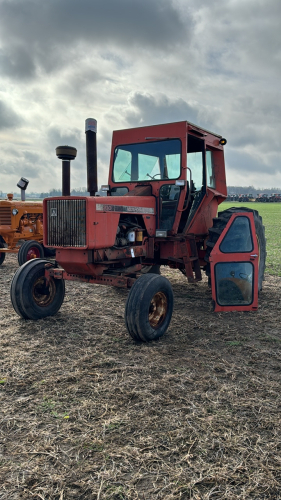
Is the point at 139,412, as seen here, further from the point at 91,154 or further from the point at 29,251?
the point at 29,251

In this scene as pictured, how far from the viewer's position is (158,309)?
5066 millimetres

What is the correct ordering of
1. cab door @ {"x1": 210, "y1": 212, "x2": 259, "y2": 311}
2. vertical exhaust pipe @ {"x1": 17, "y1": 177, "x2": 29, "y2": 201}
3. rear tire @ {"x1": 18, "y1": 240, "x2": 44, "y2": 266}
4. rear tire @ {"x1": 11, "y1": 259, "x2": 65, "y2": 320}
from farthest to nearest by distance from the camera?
vertical exhaust pipe @ {"x1": 17, "y1": 177, "x2": 29, "y2": 201} < rear tire @ {"x1": 18, "y1": 240, "x2": 44, "y2": 266} < cab door @ {"x1": 210, "y1": 212, "x2": 259, "y2": 311} < rear tire @ {"x1": 11, "y1": 259, "x2": 65, "y2": 320}

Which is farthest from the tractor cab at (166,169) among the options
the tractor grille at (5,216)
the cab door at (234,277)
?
the tractor grille at (5,216)

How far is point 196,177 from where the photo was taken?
6.77 meters

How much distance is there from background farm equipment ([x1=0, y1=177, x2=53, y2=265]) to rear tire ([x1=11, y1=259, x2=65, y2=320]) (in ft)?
14.4

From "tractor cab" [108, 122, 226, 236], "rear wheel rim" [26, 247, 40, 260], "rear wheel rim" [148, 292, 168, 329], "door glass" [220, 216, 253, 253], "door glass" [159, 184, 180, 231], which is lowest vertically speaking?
"rear wheel rim" [148, 292, 168, 329]

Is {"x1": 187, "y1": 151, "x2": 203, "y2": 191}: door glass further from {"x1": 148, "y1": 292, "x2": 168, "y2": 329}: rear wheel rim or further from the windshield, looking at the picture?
{"x1": 148, "y1": 292, "x2": 168, "y2": 329}: rear wheel rim

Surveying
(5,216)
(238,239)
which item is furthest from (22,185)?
(238,239)

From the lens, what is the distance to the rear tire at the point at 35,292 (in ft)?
17.9

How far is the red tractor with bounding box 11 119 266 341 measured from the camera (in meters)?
5.05

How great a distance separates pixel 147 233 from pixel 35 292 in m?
1.80

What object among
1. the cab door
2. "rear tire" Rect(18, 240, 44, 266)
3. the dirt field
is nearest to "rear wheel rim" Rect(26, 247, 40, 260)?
"rear tire" Rect(18, 240, 44, 266)

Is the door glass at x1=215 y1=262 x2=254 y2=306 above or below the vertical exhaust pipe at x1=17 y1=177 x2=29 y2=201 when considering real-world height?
below

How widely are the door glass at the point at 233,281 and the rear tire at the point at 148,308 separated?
3.63 ft
